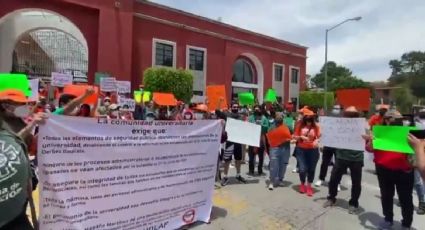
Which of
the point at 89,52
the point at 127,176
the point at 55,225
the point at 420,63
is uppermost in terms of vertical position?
the point at 420,63

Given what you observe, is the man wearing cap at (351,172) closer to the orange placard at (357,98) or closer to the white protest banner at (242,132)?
the orange placard at (357,98)

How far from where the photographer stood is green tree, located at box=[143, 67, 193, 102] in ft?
98.3

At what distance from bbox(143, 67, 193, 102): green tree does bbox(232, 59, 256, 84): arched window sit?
1167 cm

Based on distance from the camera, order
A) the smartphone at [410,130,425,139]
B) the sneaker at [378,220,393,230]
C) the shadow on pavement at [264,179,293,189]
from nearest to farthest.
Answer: the smartphone at [410,130,425,139], the sneaker at [378,220,393,230], the shadow on pavement at [264,179,293,189]

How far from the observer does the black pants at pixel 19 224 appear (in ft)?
9.69

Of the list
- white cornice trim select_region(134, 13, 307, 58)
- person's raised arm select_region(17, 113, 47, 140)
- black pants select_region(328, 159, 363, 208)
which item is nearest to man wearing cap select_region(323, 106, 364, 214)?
black pants select_region(328, 159, 363, 208)

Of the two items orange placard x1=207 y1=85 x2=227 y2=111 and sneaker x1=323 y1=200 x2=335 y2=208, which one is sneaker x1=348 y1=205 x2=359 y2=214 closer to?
sneaker x1=323 y1=200 x2=335 y2=208

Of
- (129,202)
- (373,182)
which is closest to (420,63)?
(373,182)

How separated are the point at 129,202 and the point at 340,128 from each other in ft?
15.2

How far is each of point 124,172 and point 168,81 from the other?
25.6m

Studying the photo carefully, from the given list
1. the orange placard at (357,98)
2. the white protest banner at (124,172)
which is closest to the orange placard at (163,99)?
the orange placard at (357,98)

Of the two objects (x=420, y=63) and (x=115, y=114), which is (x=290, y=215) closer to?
(x=115, y=114)

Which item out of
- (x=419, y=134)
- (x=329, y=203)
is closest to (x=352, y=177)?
(x=329, y=203)

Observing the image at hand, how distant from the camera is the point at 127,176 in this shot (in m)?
4.88
